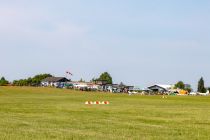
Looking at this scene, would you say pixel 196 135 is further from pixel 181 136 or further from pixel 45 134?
pixel 45 134

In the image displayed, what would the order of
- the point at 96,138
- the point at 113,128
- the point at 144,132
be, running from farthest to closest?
the point at 113,128
the point at 144,132
the point at 96,138

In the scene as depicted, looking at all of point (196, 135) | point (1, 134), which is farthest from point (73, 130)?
point (196, 135)

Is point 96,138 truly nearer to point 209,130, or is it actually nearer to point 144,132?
point 144,132

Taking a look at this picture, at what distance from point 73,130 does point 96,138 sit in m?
3.03

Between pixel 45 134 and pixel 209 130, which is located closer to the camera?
pixel 45 134

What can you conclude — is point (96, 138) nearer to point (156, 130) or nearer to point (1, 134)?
point (1, 134)

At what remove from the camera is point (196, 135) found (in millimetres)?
19656

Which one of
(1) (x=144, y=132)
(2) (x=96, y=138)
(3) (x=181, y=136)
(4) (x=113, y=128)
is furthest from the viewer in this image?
(4) (x=113, y=128)

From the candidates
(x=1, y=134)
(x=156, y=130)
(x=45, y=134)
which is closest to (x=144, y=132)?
(x=156, y=130)

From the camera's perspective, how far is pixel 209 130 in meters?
22.1

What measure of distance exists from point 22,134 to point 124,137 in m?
3.62

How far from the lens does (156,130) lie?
21484 mm

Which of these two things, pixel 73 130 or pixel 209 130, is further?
pixel 209 130

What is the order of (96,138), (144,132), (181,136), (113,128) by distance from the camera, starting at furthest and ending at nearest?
(113,128)
(144,132)
(181,136)
(96,138)
